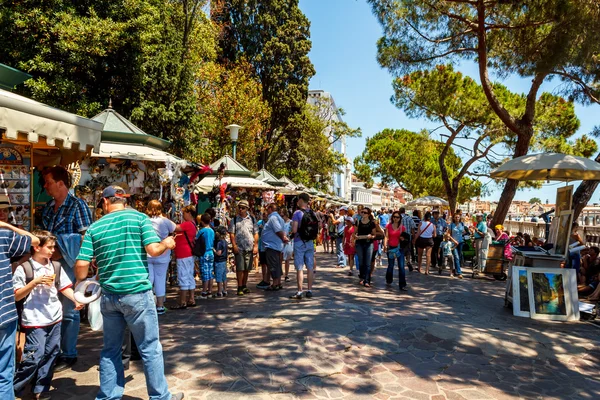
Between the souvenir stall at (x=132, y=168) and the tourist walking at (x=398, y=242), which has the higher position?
the souvenir stall at (x=132, y=168)

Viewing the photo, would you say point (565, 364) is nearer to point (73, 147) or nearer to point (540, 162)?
point (540, 162)

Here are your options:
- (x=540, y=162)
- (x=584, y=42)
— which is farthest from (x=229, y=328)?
(x=584, y=42)

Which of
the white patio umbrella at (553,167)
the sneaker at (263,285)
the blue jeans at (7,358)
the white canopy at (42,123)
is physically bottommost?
the sneaker at (263,285)

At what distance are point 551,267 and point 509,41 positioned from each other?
23.3 ft

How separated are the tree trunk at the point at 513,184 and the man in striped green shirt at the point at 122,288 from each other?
9.68 m

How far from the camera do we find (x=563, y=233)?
291 inches

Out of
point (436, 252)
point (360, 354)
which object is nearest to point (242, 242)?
point (360, 354)

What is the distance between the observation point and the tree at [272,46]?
2428 centimetres

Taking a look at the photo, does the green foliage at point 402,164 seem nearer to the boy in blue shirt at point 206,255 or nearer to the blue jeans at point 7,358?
the boy in blue shirt at point 206,255

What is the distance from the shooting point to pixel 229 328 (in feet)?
18.3

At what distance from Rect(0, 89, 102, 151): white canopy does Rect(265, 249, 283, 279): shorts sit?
436cm

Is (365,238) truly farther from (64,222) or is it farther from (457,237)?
(64,222)

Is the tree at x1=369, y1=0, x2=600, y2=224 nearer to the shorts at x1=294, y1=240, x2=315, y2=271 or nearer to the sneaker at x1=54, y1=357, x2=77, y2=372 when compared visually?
the shorts at x1=294, y1=240, x2=315, y2=271

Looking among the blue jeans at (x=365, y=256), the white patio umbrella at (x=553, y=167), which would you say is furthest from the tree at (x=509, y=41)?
the blue jeans at (x=365, y=256)
